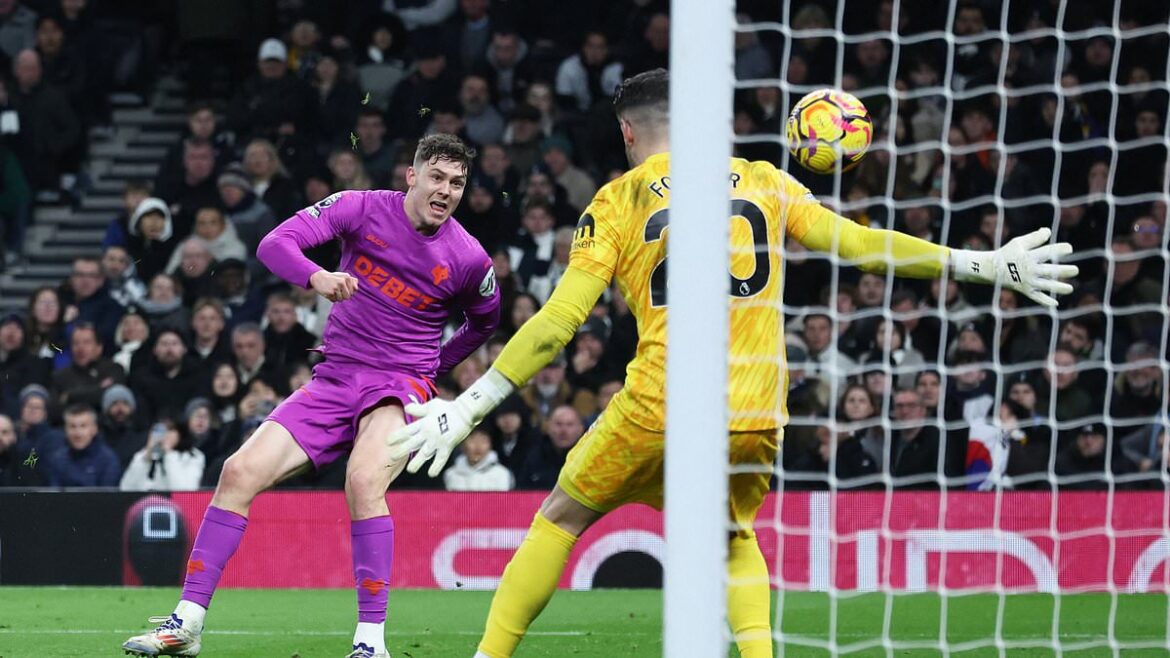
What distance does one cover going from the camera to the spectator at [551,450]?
10.2m

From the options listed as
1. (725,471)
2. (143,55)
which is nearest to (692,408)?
(725,471)

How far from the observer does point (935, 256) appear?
15.6ft

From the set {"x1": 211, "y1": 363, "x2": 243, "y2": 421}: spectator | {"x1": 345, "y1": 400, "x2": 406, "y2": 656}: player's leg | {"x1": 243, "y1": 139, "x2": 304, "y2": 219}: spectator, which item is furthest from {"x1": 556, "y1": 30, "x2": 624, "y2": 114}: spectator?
{"x1": 345, "y1": 400, "x2": 406, "y2": 656}: player's leg

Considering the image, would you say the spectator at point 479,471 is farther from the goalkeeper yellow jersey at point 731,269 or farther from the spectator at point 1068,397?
the goalkeeper yellow jersey at point 731,269

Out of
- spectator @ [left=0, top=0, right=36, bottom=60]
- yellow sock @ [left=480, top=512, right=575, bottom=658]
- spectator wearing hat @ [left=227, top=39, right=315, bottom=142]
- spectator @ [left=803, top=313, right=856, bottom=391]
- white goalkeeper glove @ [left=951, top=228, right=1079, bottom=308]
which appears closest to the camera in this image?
white goalkeeper glove @ [left=951, top=228, right=1079, bottom=308]

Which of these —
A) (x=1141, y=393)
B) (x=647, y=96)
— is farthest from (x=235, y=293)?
(x=647, y=96)

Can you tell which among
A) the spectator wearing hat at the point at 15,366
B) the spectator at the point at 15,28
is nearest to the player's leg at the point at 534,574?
the spectator wearing hat at the point at 15,366

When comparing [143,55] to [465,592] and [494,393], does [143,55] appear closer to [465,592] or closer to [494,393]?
[465,592]

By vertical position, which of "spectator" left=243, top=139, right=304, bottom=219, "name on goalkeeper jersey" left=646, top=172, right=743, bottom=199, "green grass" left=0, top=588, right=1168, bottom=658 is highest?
"spectator" left=243, top=139, right=304, bottom=219

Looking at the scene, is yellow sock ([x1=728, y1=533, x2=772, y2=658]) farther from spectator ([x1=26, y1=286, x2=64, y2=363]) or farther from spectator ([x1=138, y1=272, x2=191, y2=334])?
spectator ([x1=26, y1=286, x2=64, y2=363])

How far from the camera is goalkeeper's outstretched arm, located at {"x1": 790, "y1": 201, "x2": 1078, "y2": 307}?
4691 millimetres

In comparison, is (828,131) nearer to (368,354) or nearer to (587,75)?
(368,354)

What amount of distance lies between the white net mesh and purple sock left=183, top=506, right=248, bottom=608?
9.25 feet

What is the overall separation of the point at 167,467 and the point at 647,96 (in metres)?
6.35
